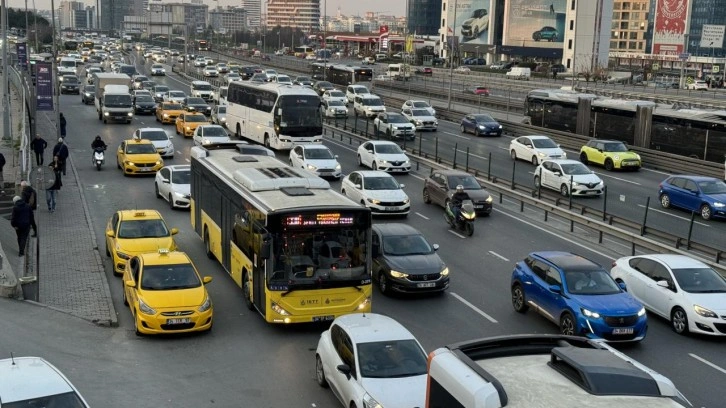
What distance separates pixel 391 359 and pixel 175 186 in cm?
1768

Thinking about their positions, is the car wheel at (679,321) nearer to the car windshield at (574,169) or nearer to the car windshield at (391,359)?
the car windshield at (391,359)

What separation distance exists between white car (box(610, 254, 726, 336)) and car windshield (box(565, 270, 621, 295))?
1427 mm

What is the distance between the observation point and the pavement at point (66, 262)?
1836 cm

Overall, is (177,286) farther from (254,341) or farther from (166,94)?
(166,94)

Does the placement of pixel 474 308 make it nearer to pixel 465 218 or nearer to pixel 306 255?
pixel 306 255

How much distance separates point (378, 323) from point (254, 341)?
→ 3.72 metres

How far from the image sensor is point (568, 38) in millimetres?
140375

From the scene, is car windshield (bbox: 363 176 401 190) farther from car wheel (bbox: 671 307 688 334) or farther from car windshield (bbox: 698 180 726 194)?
car wheel (bbox: 671 307 688 334)

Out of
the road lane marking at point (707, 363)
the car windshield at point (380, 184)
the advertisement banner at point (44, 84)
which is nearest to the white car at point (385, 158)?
the car windshield at point (380, 184)

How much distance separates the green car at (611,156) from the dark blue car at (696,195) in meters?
8.70

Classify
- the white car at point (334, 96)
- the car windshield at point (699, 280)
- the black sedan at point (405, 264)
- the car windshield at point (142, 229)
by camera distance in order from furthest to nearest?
the white car at point (334, 96) < the car windshield at point (142, 229) < the black sedan at point (405, 264) < the car windshield at point (699, 280)

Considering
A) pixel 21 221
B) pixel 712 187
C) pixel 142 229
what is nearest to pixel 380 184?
pixel 142 229

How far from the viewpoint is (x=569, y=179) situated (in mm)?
32344

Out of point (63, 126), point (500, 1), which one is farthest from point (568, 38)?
point (63, 126)
